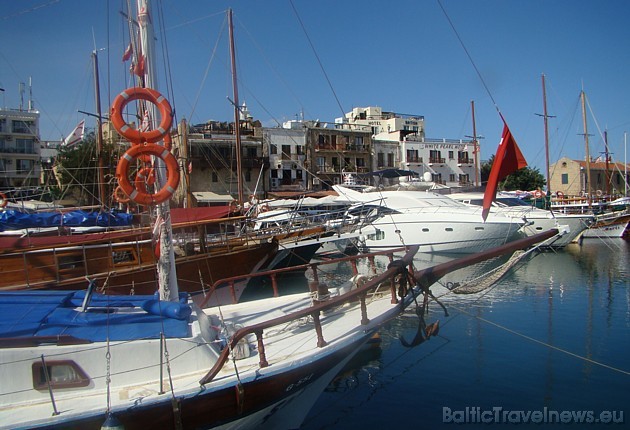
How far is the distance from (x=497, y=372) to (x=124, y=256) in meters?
10.2

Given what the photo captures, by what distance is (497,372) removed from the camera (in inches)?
399

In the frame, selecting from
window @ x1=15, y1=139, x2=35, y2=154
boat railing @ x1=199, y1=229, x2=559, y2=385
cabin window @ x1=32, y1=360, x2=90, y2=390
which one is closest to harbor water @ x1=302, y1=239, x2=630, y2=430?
boat railing @ x1=199, y1=229, x2=559, y2=385

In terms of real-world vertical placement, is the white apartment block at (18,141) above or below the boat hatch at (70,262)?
above

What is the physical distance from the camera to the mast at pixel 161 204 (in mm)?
8047

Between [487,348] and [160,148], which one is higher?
[160,148]

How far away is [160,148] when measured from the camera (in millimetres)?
7238

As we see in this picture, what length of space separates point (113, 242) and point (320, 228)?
8395mm

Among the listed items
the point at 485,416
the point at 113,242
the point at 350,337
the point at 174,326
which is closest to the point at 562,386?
the point at 485,416

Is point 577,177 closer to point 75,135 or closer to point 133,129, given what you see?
point 75,135

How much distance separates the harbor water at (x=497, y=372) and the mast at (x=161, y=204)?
10.8ft

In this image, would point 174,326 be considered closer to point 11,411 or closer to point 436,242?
point 11,411

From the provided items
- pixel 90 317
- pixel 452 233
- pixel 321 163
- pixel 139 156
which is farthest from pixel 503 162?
pixel 321 163

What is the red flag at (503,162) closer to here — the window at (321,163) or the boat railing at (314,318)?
the boat railing at (314,318)

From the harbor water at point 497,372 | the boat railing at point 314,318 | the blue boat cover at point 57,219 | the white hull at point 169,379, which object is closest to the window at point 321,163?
the blue boat cover at point 57,219
